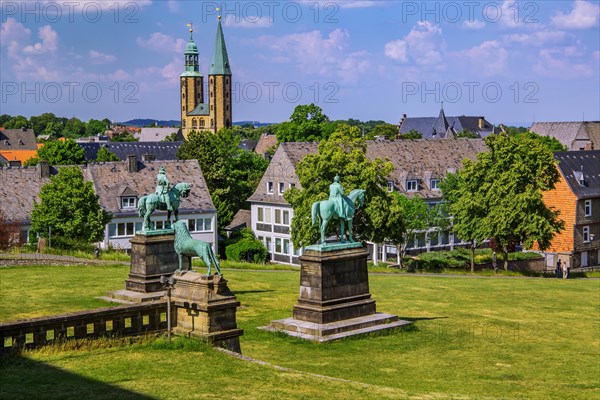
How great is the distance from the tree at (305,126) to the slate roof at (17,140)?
88.2 meters

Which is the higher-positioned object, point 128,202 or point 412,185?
point 412,185

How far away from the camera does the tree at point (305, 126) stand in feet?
350

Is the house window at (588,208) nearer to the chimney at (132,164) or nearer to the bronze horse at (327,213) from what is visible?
the chimney at (132,164)

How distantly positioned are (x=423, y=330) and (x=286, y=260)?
48.1 meters

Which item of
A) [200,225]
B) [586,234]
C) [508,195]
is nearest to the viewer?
[508,195]

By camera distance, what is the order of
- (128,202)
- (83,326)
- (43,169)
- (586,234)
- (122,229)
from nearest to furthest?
(83,326), (122,229), (43,169), (128,202), (586,234)

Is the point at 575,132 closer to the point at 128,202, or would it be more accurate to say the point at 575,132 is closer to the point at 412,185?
the point at 412,185

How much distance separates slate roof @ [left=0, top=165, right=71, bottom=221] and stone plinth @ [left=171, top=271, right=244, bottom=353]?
5149 cm

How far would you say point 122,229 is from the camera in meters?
78.0

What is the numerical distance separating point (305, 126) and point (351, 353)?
79.1 m

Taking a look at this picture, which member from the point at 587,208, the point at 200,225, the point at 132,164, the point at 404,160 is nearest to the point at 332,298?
the point at 200,225

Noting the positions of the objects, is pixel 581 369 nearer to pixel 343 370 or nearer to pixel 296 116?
pixel 343 370

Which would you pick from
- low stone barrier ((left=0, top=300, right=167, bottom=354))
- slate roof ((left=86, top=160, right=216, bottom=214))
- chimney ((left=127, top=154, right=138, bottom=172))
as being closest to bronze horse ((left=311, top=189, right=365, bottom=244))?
low stone barrier ((left=0, top=300, right=167, bottom=354))

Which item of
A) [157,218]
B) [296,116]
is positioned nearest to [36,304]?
[157,218]
